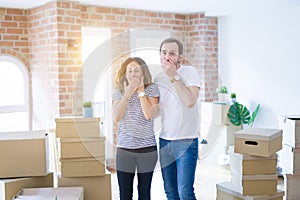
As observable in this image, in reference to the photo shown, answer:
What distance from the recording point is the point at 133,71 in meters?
1.88

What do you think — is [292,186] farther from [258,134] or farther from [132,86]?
[132,86]

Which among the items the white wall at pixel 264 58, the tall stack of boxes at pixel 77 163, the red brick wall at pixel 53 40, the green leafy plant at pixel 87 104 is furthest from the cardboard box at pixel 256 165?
the white wall at pixel 264 58

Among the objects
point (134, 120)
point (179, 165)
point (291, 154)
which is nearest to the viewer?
point (134, 120)

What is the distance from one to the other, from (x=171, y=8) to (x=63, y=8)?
1.35 meters

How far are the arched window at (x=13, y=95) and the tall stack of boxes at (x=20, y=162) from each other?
7.06 ft

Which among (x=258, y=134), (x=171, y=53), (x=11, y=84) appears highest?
(x=171, y=53)

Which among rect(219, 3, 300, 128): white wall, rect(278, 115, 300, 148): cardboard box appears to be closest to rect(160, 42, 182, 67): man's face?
rect(278, 115, 300, 148): cardboard box

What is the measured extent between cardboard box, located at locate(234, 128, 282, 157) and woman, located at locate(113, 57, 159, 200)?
719 millimetres

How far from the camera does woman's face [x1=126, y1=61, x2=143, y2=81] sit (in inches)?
73.3

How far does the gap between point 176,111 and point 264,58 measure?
3137mm

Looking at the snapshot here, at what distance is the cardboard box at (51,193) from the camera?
2281mm

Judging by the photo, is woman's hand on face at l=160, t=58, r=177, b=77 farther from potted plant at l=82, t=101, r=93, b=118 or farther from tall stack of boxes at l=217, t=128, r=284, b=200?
tall stack of boxes at l=217, t=128, r=284, b=200

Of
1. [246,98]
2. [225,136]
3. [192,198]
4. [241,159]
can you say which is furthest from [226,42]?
[192,198]

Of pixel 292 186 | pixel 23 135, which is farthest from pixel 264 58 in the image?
pixel 23 135
